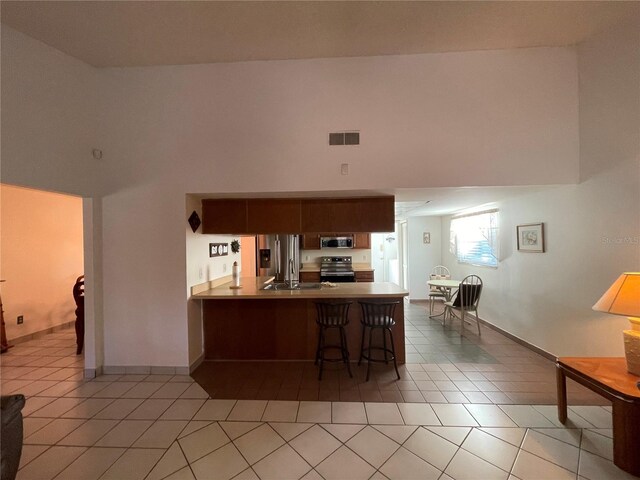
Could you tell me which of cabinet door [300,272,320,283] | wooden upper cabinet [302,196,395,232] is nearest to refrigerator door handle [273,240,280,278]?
cabinet door [300,272,320,283]

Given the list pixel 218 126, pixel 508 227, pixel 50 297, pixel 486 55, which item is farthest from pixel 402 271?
pixel 50 297

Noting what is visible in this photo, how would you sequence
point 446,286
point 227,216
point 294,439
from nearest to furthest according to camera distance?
point 294,439 < point 227,216 < point 446,286

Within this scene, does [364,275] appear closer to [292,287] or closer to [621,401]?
[292,287]

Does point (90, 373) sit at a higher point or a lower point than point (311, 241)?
Answer: lower

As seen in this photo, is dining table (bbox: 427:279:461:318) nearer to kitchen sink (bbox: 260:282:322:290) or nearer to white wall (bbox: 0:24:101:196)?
kitchen sink (bbox: 260:282:322:290)

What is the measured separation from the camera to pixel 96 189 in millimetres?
3146

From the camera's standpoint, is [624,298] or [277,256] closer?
[624,298]

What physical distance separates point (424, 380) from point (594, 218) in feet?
7.97

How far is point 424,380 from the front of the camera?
295cm

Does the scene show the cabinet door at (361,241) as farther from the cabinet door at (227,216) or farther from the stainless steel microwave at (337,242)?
the cabinet door at (227,216)

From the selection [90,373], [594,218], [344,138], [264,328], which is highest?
[344,138]

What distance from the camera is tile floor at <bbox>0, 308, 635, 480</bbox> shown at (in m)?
1.79

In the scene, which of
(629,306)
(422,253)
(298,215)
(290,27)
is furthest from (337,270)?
(629,306)

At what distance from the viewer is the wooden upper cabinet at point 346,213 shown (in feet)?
11.4
